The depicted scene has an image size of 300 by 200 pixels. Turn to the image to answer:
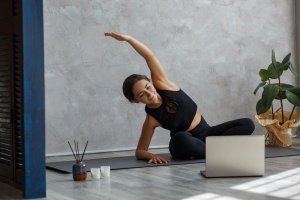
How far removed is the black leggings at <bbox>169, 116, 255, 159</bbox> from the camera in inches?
169

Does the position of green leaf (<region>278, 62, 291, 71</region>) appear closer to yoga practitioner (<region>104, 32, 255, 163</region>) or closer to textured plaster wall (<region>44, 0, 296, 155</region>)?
textured plaster wall (<region>44, 0, 296, 155</region>)

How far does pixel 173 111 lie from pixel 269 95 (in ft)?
3.19

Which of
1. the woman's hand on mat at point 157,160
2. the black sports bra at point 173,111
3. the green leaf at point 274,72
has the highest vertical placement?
the green leaf at point 274,72

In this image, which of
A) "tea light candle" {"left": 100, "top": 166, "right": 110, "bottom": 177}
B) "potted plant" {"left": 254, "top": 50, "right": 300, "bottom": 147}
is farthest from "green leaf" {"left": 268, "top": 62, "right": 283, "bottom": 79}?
"tea light candle" {"left": 100, "top": 166, "right": 110, "bottom": 177}

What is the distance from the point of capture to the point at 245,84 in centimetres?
575

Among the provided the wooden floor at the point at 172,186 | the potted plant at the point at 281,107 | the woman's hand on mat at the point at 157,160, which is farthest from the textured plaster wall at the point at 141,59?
the wooden floor at the point at 172,186

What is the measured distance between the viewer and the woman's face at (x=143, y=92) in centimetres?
414

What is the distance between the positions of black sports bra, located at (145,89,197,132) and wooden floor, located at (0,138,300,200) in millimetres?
431

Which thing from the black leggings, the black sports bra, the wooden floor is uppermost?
the black sports bra

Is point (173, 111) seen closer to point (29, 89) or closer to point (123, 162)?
point (123, 162)

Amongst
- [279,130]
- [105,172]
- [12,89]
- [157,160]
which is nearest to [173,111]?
[157,160]

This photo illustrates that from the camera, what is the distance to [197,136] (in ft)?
14.7

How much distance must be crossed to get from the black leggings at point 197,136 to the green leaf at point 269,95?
585mm

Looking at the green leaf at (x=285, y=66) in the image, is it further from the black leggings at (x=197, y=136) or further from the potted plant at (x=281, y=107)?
the black leggings at (x=197, y=136)
